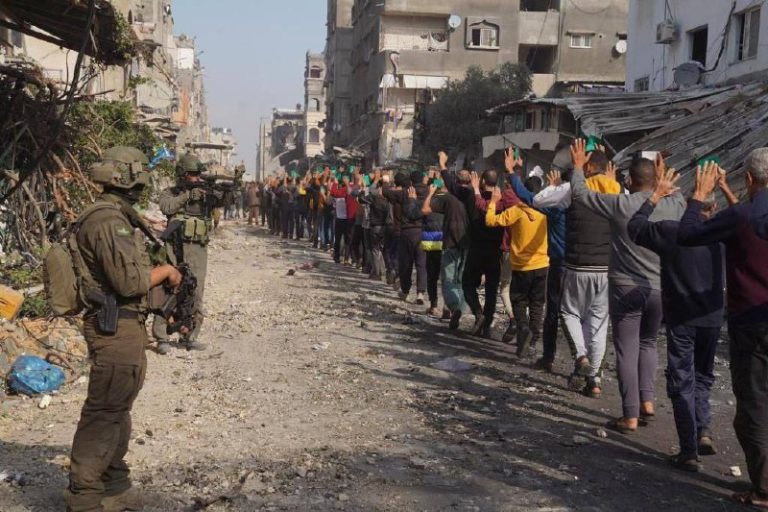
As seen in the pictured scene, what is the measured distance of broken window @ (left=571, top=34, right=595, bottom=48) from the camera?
152ft

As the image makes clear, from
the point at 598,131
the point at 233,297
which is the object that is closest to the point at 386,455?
the point at 233,297

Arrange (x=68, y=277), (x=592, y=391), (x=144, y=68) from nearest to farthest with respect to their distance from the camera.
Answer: (x=68, y=277), (x=592, y=391), (x=144, y=68)

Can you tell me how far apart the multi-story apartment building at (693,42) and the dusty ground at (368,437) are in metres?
13.3

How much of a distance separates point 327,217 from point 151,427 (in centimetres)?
1576

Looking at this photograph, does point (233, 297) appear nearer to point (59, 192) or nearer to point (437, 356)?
point (59, 192)

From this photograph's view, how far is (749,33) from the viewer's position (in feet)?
64.4

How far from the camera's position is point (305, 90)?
105m

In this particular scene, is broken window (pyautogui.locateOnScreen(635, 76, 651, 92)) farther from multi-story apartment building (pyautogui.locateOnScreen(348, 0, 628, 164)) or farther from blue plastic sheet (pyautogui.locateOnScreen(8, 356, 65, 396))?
blue plastic sheet (pyautogui.locateOnScreen(8, 356, 65, 396))

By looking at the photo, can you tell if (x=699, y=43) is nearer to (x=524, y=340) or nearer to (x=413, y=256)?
(x=413, y=256)

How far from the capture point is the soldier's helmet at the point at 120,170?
4223 mm

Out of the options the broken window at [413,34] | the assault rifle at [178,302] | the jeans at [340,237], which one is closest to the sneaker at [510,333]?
the assault rifle at [178,302]

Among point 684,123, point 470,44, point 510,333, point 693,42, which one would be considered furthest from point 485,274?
point 470,44

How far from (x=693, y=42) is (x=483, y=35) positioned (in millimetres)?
25547

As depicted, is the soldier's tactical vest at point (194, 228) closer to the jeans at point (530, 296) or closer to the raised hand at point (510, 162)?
the raised hand at point (510, 162)
